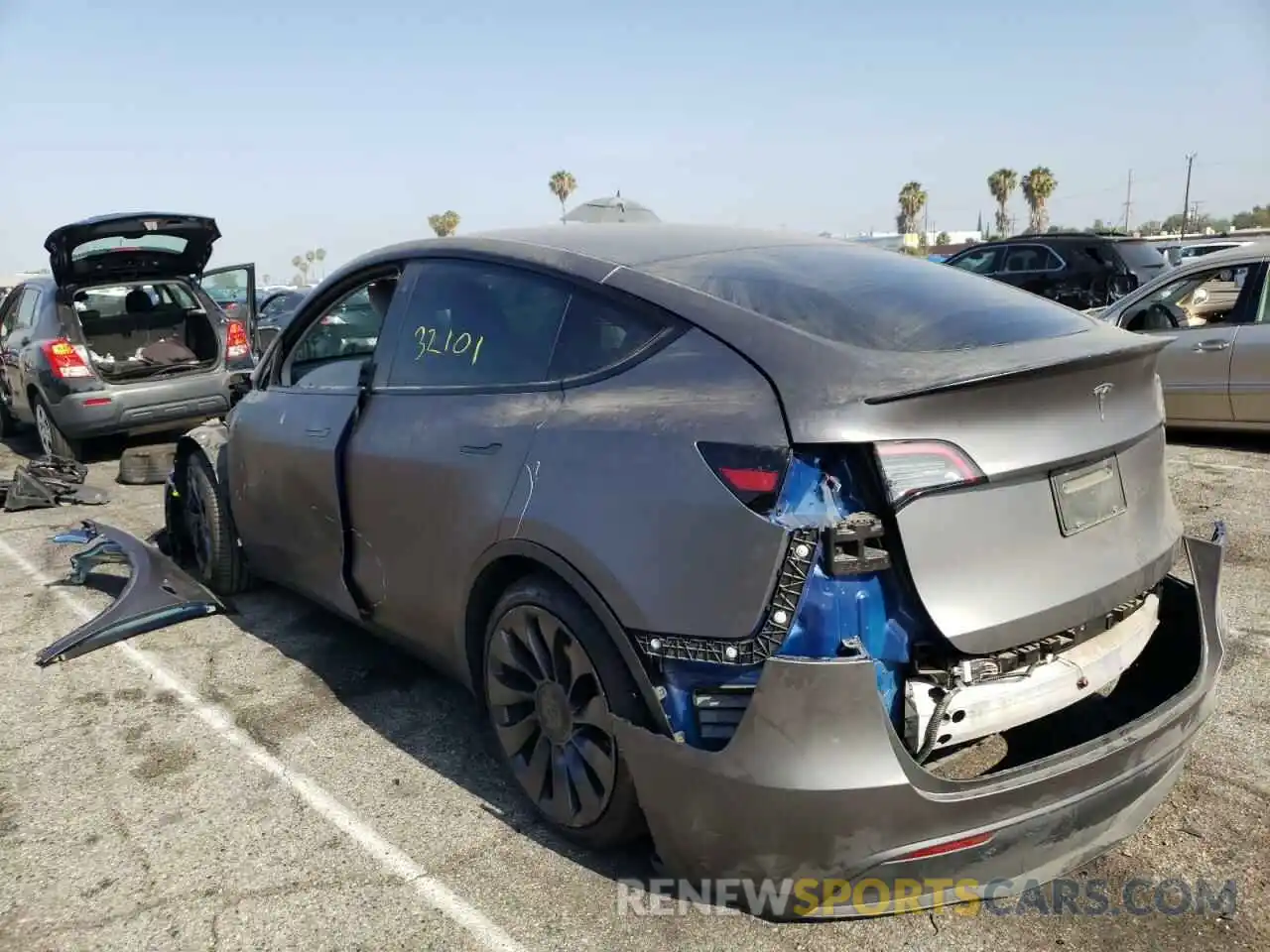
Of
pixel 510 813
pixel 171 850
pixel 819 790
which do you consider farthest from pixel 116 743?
pixel 819 790

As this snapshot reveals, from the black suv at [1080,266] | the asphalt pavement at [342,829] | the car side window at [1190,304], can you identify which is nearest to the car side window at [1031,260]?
the black suv at [1080,266]

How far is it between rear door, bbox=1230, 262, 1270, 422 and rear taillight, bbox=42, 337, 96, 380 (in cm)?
904

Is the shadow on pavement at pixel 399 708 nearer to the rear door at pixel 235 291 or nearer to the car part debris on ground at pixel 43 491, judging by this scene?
the car part debris on ground at pixel 43 491

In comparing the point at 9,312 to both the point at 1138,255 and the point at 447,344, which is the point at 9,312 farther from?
the point at 1138,255

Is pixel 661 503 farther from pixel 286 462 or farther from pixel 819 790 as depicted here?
pixel 286 462

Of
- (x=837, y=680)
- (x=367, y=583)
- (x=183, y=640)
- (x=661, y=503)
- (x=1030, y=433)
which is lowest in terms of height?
(x=183, y=640)

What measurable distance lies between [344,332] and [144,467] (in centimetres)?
443

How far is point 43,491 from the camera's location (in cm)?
709

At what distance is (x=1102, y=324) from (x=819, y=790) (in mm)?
1646

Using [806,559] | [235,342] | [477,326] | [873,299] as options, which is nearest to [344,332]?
[477,326]

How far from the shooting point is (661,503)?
2230mm

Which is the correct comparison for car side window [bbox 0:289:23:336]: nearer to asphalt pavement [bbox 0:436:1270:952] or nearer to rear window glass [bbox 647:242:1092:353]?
asphalt pavement [bbox 0:436:1270:952]

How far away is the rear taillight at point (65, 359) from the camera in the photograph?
8.01m

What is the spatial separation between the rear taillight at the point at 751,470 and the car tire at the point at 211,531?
330 cm
